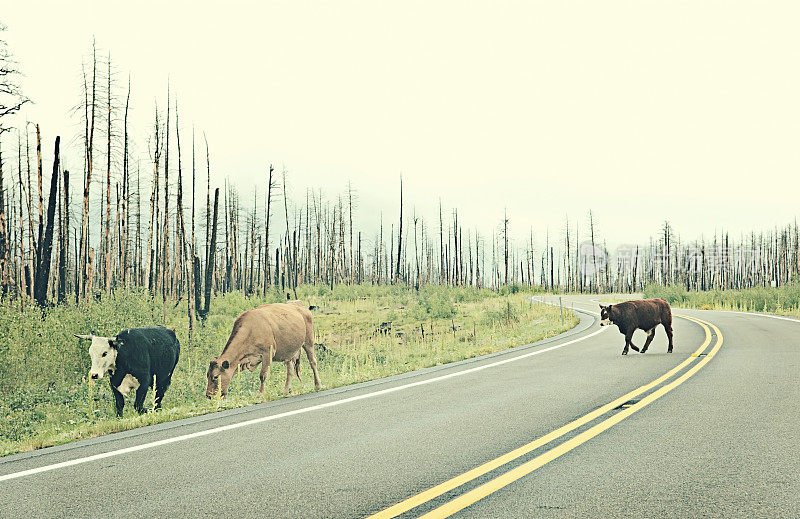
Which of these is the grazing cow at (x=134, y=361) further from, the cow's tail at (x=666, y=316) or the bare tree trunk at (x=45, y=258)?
the bare tree trunk at (x=45, y=258)

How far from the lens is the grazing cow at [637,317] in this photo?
47.4 ft

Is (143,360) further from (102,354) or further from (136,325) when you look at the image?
(136,325)

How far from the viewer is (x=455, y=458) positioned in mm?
5266

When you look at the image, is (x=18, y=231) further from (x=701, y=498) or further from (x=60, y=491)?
(x=701, y=498)

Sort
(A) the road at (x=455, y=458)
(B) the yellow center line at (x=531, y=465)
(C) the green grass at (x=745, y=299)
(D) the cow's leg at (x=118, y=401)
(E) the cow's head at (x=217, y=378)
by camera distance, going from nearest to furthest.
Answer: (B) the yellow center line at (x=531, y=465) → (A) the road at (x=455, y=458) → (D) the cow's leg at (x=118, y=401) → (E) the cow's head at (x=217, y=378) → (C) the green grass at (x=745, y=299)

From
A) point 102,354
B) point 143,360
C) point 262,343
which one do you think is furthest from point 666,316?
point 102,354

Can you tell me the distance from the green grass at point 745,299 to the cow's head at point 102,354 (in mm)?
29947

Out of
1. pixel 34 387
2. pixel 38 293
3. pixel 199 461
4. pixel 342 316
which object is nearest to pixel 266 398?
pixel 199 461

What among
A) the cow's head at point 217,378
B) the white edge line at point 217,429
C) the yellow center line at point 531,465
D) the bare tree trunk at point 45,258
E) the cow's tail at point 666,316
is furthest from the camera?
the bare tree trunk at point 45,258

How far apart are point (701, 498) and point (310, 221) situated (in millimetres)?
75469

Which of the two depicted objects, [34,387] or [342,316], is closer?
[34,387]

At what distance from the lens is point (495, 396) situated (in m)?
8.62

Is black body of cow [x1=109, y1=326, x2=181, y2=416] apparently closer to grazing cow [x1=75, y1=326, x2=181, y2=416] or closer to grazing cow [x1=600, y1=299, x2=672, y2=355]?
grazing cow [x1=75, y1=326, x2=181, y2=416]

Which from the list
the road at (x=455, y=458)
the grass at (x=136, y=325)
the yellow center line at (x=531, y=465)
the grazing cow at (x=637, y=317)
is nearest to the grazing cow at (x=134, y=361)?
the grass at (x=136, y=325)
